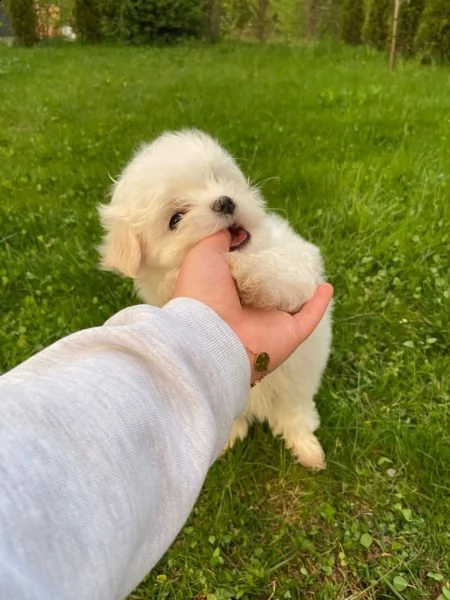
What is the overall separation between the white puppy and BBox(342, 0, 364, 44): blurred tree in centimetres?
1236

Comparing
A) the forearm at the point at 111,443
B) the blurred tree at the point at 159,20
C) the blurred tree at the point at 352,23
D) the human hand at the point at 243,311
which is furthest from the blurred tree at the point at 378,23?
the forearm at the point at 111,443

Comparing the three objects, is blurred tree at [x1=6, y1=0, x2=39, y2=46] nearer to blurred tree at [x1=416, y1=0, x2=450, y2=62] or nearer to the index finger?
blurred tree at [x1=416, y1=0, x2=450, y2=62]

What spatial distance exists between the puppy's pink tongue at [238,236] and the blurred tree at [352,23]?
1251cm

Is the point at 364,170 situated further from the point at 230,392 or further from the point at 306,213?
the point at 230,392

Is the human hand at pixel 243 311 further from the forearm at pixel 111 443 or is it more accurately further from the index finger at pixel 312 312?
the forearm at pixel 111 443

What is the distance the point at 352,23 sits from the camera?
42.5 feet

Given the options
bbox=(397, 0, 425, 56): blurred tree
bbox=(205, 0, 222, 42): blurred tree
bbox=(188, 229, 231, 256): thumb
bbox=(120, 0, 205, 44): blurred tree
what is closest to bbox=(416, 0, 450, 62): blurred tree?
bbox=(397, 0, 425, 56): blurred tree

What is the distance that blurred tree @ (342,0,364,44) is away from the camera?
12938mm

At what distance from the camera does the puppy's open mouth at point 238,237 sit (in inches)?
78.4

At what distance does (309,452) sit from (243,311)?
977 millimetres

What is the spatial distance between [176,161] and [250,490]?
133cm

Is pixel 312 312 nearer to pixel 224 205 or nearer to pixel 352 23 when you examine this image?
pixel 224 205

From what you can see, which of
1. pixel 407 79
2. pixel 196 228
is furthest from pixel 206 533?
pixel 407 79

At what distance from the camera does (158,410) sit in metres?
1.05
